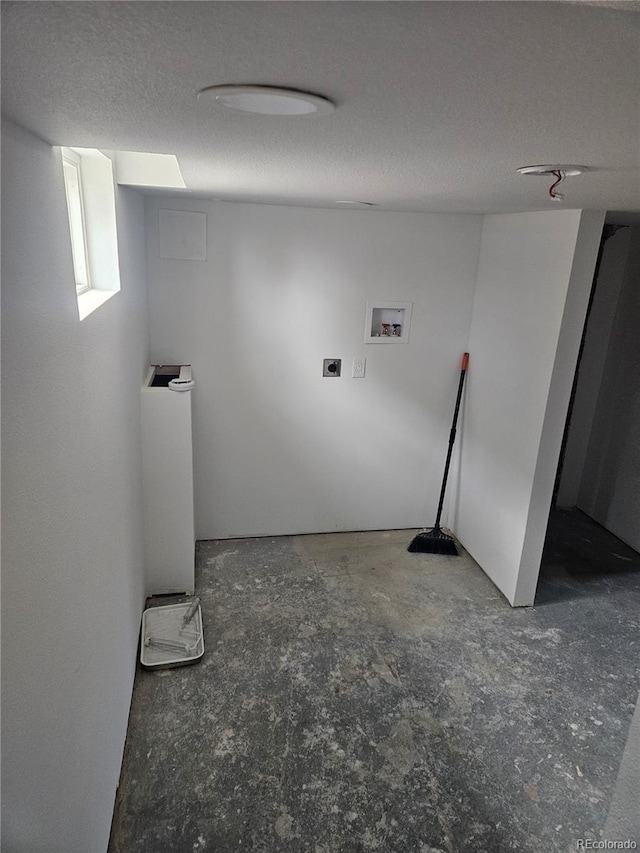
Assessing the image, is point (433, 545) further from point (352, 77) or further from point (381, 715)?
point (352, 77)

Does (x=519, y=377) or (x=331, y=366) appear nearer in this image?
(x=519, y=377)

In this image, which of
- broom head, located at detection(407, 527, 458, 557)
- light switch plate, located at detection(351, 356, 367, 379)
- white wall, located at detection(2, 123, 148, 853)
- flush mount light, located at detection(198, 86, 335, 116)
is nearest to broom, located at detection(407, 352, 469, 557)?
broom head, located at detection(407, 527, 458, 557)

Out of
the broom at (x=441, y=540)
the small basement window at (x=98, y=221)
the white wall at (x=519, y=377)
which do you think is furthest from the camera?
the broom at (x=441, y=540)

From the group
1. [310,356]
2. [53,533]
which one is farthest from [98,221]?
[310,356]

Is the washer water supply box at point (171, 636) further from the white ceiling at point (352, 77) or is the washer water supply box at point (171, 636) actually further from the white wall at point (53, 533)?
the white ceiling at point (352, 77)

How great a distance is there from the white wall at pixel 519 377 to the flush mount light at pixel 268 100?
1952 millimetres

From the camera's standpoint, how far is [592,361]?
154 inches

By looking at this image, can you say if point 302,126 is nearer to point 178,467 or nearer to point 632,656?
point 178,467

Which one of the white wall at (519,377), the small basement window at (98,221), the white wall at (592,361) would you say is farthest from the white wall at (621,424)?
the small basement window at (98,221)

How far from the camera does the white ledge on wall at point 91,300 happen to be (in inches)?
56.6

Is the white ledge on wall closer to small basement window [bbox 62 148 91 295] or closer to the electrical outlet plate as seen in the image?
small basement window [bbox 62 148 91 295]

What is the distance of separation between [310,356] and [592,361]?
215 cm

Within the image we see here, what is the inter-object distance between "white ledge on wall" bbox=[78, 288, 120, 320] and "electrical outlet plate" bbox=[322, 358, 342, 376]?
151cm

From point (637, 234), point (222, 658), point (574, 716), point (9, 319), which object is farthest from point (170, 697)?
point (637, 234)
